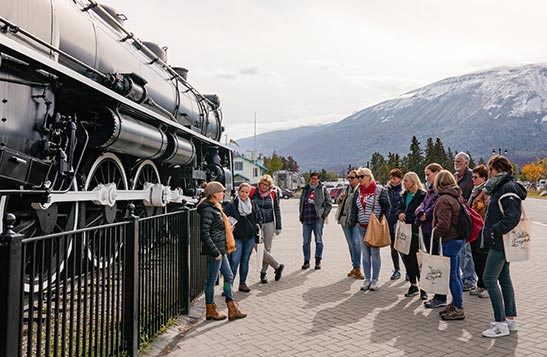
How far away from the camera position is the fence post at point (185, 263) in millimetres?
5703

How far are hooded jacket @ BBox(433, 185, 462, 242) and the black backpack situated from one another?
32 millimetres

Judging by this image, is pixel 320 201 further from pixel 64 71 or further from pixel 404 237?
pixel 64 71

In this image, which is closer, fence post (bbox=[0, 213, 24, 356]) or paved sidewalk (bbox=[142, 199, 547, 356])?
fence post (bbox=[0, 213, 24, 356])

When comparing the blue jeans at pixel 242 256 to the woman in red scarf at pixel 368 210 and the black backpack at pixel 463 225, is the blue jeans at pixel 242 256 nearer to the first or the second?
the woman in red scarf at pixel 368 210

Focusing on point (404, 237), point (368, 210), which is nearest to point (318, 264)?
point (368, 210)

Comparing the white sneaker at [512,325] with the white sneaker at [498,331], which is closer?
the white sneaker at [498,331]

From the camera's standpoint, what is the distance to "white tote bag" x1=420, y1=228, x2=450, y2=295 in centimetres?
526

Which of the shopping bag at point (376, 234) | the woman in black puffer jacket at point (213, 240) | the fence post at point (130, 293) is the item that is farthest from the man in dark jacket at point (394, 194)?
the fence post at point (130, 293)

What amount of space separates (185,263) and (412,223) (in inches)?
126

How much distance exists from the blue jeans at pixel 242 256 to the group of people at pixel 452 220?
66.5 inches

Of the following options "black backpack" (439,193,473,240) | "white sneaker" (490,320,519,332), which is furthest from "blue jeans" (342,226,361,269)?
"white sneaker" (490,320,519,332)

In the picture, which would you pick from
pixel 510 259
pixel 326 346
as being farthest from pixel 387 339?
pixel 510 259

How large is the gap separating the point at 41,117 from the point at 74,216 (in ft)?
5.60

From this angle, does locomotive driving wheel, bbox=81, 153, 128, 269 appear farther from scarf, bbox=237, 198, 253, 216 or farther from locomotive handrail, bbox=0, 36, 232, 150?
scarf, bbox=237, 198, 253, 216
